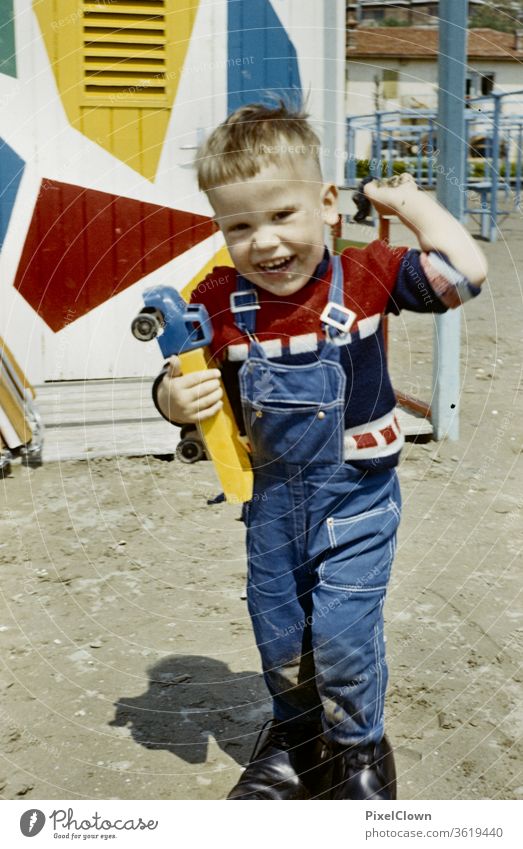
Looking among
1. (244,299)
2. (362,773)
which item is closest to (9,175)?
(244,299)

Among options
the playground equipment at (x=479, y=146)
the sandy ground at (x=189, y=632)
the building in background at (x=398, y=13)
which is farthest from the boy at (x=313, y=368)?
the playground equipment at (x=479, y=146)

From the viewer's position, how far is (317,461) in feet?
4.74

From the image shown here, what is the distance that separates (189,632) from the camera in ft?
7.18

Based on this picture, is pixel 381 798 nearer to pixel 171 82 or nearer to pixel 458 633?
pixel 458 633

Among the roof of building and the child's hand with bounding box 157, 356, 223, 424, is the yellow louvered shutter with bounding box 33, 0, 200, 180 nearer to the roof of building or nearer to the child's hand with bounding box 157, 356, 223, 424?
the roof of building

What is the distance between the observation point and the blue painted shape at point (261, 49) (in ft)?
10.1

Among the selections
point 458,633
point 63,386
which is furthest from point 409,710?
point 63,386

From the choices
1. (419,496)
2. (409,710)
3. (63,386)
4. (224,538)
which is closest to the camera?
(409,710)

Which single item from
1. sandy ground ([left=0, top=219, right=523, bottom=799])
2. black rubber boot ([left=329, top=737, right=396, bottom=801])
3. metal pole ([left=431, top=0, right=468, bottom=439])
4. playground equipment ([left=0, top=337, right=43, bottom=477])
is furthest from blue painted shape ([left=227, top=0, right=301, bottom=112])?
black rubber boot ([left=329, top=737, right=396, bottom=801])

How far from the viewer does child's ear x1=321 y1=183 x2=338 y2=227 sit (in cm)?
146

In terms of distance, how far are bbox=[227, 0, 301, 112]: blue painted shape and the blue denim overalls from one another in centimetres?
178

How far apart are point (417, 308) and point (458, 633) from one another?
0.90 metres

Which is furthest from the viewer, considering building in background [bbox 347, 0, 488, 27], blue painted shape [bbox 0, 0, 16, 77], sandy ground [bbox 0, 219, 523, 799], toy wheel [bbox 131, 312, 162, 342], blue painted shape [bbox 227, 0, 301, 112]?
blue painted shape [bbox 0, 0, 16, 77]
